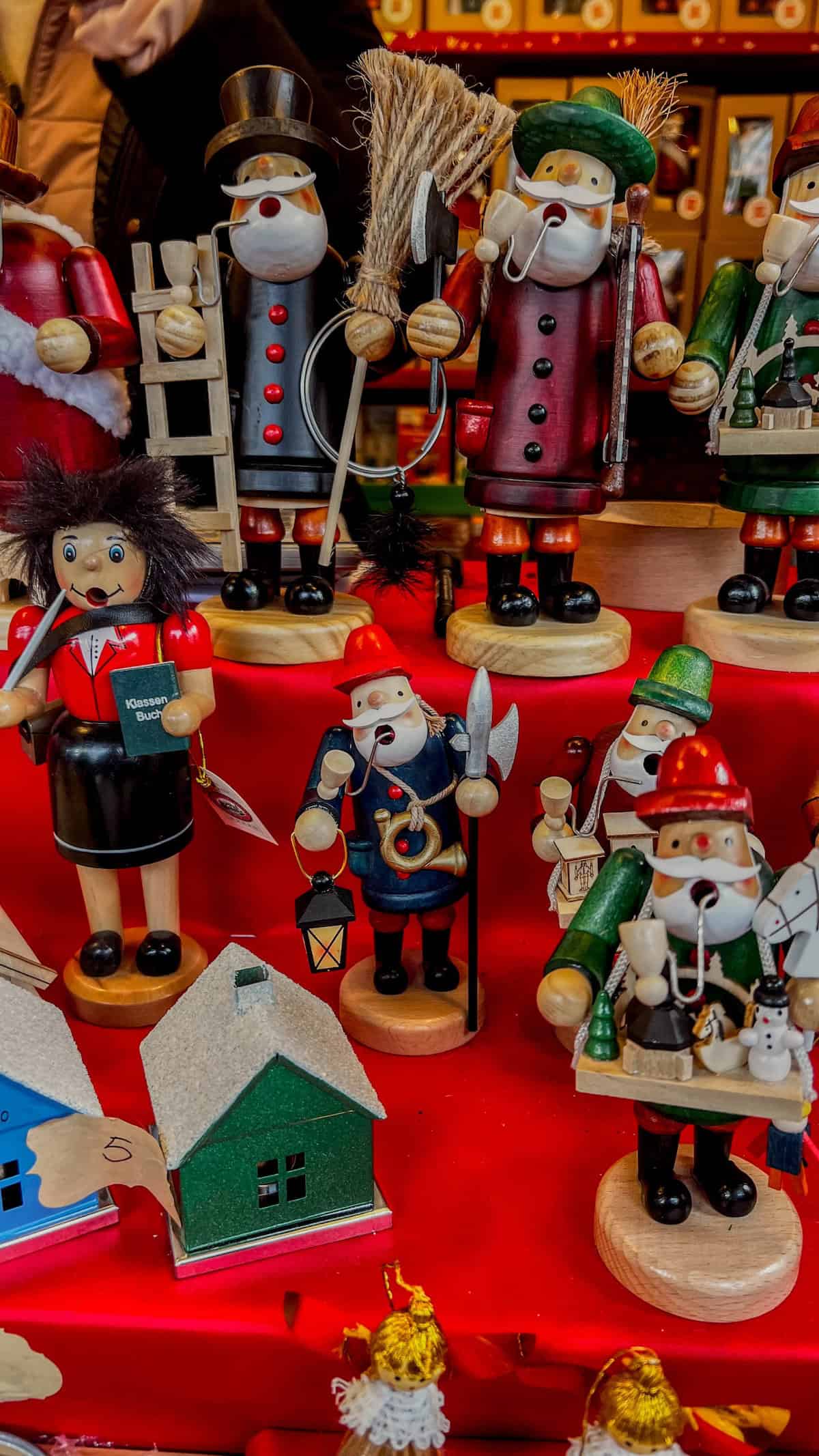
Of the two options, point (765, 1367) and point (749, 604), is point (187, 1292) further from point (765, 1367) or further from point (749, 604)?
point (749, 604)

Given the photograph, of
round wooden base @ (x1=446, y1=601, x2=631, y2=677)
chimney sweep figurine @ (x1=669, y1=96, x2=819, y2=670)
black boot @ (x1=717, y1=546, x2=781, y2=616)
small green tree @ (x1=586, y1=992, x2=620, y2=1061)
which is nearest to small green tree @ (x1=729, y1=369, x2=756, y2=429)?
chimney sweep figurine @ (x1=669, y1=96, x2=819, y2=670)

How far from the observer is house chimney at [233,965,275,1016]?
1.00 m

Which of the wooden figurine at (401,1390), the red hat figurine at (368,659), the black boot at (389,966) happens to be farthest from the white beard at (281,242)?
the wooden figurine at (401,1390)

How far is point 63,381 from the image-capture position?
4.90 ft

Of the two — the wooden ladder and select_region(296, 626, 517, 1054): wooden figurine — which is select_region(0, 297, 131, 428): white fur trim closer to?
the wooden ladder

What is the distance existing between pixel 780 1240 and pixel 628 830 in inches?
16.0

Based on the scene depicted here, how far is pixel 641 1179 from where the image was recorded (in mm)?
1010

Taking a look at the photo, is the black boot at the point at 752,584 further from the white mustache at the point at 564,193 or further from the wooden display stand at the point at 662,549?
the white mustache at the point at 564,193

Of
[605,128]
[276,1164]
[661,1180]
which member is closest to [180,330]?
[605,128]

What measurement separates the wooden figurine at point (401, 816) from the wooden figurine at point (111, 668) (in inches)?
7.4

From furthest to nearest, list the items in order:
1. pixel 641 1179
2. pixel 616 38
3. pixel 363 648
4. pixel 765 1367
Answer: pixel 616 38 → pixel 363 648 → pixel 641 1179 → pixel 765 1367

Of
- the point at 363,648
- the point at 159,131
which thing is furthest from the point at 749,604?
the point at 159,131

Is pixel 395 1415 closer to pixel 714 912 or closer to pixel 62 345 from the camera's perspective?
pixel 714 912

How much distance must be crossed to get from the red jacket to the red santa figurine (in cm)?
30
